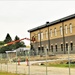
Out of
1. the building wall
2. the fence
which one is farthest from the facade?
the fence

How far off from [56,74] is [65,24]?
1411 inches

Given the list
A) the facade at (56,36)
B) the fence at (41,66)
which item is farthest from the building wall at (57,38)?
the fence at (41,66)

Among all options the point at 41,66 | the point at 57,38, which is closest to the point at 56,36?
the point at 57,38

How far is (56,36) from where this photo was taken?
66.8m

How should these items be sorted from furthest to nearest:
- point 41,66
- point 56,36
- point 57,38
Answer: point 56,36 → point 57,38 → point 41,66

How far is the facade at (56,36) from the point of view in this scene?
197 ft

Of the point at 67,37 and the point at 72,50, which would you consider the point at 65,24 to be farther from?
the point at 72,50

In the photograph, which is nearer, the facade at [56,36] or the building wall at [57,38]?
the facade at [56,36]

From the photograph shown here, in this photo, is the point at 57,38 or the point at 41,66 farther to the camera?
the point at 57,38

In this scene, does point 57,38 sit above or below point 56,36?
below

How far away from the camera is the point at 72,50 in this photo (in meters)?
56.7

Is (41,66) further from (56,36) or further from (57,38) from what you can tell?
(56,36)

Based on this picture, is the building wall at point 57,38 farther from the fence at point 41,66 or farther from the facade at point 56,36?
the fence at point 41,66

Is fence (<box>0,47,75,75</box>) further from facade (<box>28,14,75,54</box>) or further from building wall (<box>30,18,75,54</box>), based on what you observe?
building wall (<box>30,18,75,54</box>)
